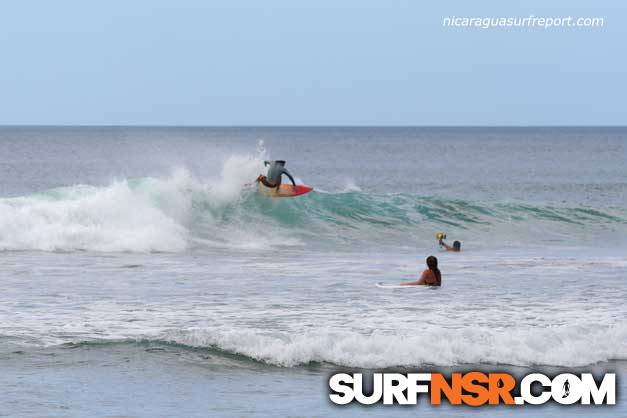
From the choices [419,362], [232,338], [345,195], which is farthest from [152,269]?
[345,195]

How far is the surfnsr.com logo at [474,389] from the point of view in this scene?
36.2 feet

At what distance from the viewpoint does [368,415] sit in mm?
10352

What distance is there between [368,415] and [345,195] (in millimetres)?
24664

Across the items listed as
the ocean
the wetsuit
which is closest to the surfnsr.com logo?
the ocean

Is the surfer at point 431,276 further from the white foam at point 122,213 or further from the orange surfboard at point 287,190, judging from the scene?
the orange surfboard at point 287,190

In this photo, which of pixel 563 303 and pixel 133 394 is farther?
pixel 563 303

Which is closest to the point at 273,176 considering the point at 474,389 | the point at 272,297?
the point at 272,297

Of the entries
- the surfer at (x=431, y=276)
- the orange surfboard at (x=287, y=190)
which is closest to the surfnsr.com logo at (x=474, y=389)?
the surfer at (x=431, y=276)

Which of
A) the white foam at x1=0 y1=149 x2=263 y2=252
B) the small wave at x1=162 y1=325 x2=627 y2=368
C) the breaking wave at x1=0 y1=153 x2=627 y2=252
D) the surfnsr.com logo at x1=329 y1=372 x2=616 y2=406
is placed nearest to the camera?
the surfnsr.com logo at x1=329 y1=372 x2=616 y2=406

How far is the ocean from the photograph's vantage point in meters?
11.6

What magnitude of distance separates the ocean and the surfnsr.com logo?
0.80 feet

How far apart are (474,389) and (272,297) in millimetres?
6029

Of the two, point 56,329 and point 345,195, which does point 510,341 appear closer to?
point 56,329

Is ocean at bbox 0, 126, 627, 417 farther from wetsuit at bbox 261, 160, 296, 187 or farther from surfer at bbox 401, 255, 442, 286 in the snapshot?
wetsuit at bbox 261, 160, 296, 187
